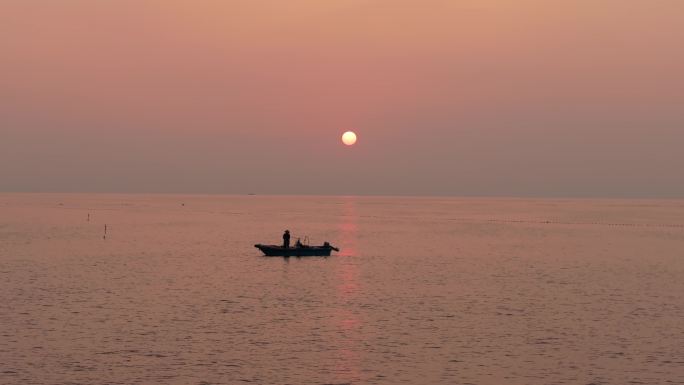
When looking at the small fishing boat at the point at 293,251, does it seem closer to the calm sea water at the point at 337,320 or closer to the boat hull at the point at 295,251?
the boat hull at the point at 295,251

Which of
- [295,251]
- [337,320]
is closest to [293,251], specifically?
[295,251]

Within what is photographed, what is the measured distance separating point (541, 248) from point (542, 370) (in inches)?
3166

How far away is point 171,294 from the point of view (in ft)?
191

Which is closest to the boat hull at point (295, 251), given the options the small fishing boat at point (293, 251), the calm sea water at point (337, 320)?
the small fishing boat at point (293, 251)

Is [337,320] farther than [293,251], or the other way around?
[293,251]

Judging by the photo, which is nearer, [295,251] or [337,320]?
[337,320]

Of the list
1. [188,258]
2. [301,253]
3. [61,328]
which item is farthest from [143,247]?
[61,328]

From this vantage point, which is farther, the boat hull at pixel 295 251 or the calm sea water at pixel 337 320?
the boat hull at pixel 295 251

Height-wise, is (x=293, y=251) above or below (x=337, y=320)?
above

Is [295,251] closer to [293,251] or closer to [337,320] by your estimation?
[293,251]

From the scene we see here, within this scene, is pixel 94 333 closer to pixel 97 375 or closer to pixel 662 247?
pixel 97 375

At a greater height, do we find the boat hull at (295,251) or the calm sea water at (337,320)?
the boat hull at (295,251)

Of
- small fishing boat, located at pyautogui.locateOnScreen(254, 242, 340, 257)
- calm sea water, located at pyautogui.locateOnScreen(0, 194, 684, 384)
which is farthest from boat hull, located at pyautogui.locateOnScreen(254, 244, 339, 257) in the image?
calm sea water, located at pyautogui.locateOnScreen(0, 194, 684, 384)

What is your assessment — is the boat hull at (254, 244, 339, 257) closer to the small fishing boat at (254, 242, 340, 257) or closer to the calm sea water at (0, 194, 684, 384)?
the small fishing boat at (254, 242, 340, 257)
